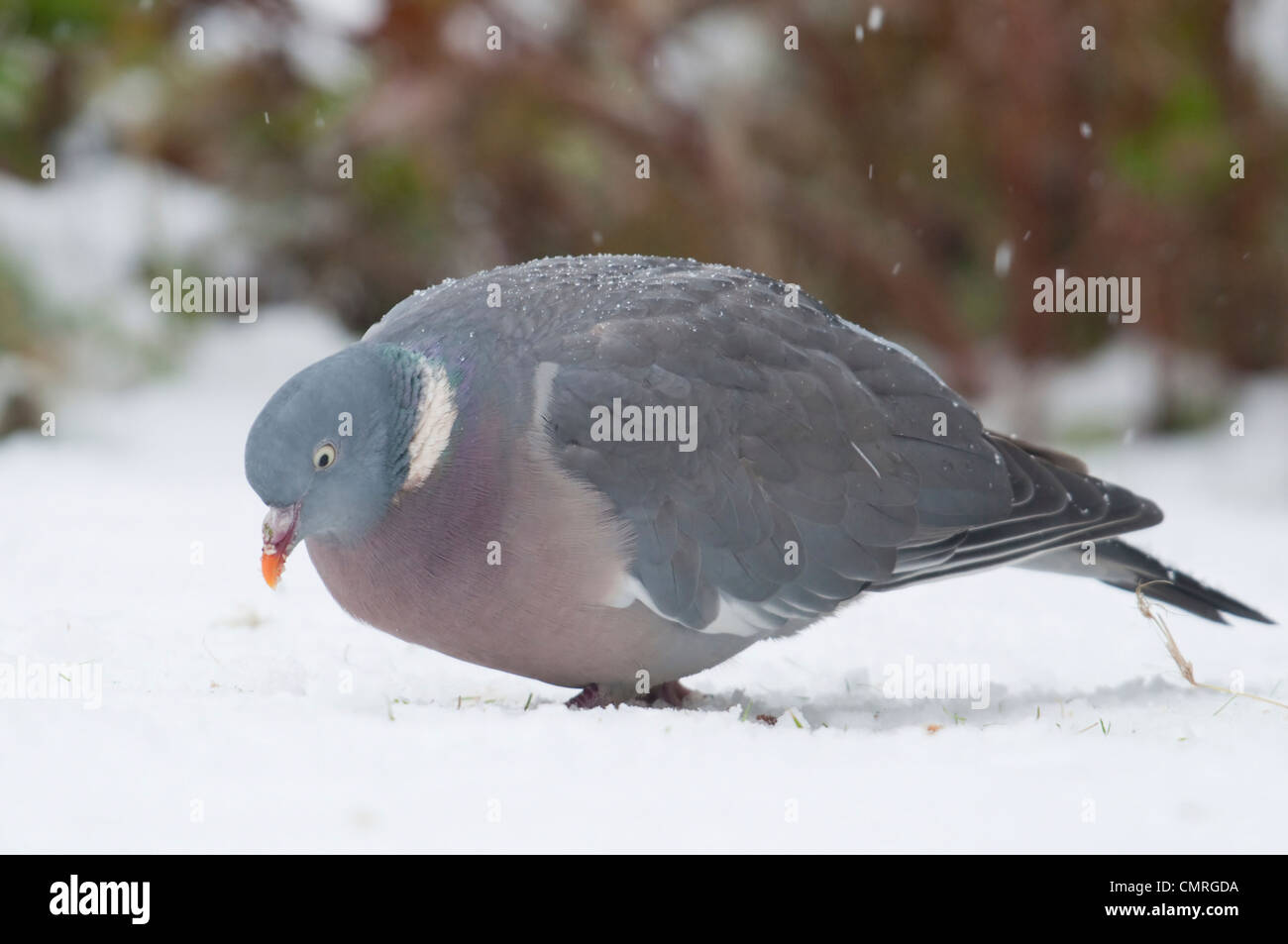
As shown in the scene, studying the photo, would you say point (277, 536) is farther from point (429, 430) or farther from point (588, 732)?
point (588, 732)

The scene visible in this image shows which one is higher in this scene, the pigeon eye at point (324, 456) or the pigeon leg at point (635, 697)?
the pigeon eye at point (324, 456)

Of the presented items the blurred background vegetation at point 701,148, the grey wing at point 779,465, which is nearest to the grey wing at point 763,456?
the grey wing at point 779,465

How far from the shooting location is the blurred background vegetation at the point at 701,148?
7871 millimetres

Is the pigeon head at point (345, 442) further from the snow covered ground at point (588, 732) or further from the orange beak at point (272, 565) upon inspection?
the snow covered ground at point (588, 732)

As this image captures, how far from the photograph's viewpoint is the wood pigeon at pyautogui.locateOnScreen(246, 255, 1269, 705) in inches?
127

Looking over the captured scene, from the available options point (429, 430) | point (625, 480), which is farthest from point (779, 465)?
point (429, 430)

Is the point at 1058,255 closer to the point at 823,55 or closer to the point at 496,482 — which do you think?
the point at 823,55

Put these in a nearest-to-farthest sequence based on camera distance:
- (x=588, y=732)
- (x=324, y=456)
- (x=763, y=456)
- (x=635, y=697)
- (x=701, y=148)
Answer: (x=588, y=732), (x=324, y=456), (x=763, y=456), (x=635, y=697), (x=701, y=148)

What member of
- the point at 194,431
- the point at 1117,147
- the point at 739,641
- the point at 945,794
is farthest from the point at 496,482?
the point at 1117,147

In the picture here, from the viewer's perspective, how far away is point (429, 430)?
10.9ft

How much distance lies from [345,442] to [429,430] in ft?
0.64

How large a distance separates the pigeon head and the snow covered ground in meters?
0.41

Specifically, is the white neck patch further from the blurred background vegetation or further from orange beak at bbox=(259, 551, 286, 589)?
the blurred background vegetation

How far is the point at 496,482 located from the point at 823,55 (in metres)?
6.56
